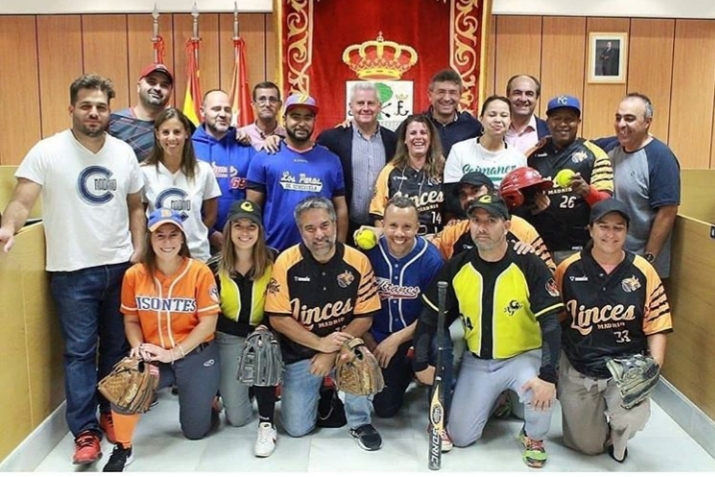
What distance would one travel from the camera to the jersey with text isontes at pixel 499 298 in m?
3.00

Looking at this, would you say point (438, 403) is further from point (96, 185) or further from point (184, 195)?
point (96, 185)

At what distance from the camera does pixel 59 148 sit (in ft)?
9.39

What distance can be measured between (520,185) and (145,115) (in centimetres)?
204

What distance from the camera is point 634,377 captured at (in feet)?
9.34

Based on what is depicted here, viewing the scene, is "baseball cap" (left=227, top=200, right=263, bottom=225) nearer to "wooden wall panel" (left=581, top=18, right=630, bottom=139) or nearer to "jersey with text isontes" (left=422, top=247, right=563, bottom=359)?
"jersey with text isontes" (left=422, top=247, right=563, bottom=359)

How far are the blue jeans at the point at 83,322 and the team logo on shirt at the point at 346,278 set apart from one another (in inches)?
39.0

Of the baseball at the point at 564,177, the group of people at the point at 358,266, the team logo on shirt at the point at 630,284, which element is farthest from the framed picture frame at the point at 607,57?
the team logo on shirt at the point at 630,284

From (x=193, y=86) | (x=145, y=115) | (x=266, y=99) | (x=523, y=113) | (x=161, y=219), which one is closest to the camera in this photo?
(x=161, y=219)

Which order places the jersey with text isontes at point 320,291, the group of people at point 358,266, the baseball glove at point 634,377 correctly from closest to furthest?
the baseball glove at point 634,377
the group of people at point 358,266
the jersey with text isontes at point 320,291

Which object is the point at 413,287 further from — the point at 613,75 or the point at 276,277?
the point at 613,75

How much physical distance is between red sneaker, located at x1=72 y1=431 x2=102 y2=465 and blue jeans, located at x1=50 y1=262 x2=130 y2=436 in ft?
0.11

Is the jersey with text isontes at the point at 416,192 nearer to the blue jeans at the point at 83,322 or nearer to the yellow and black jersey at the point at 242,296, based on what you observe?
the yellow and black jersey at the point at 242,296

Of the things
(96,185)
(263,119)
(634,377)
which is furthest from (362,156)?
(634,377)

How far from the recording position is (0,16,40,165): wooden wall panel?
6191 mm
